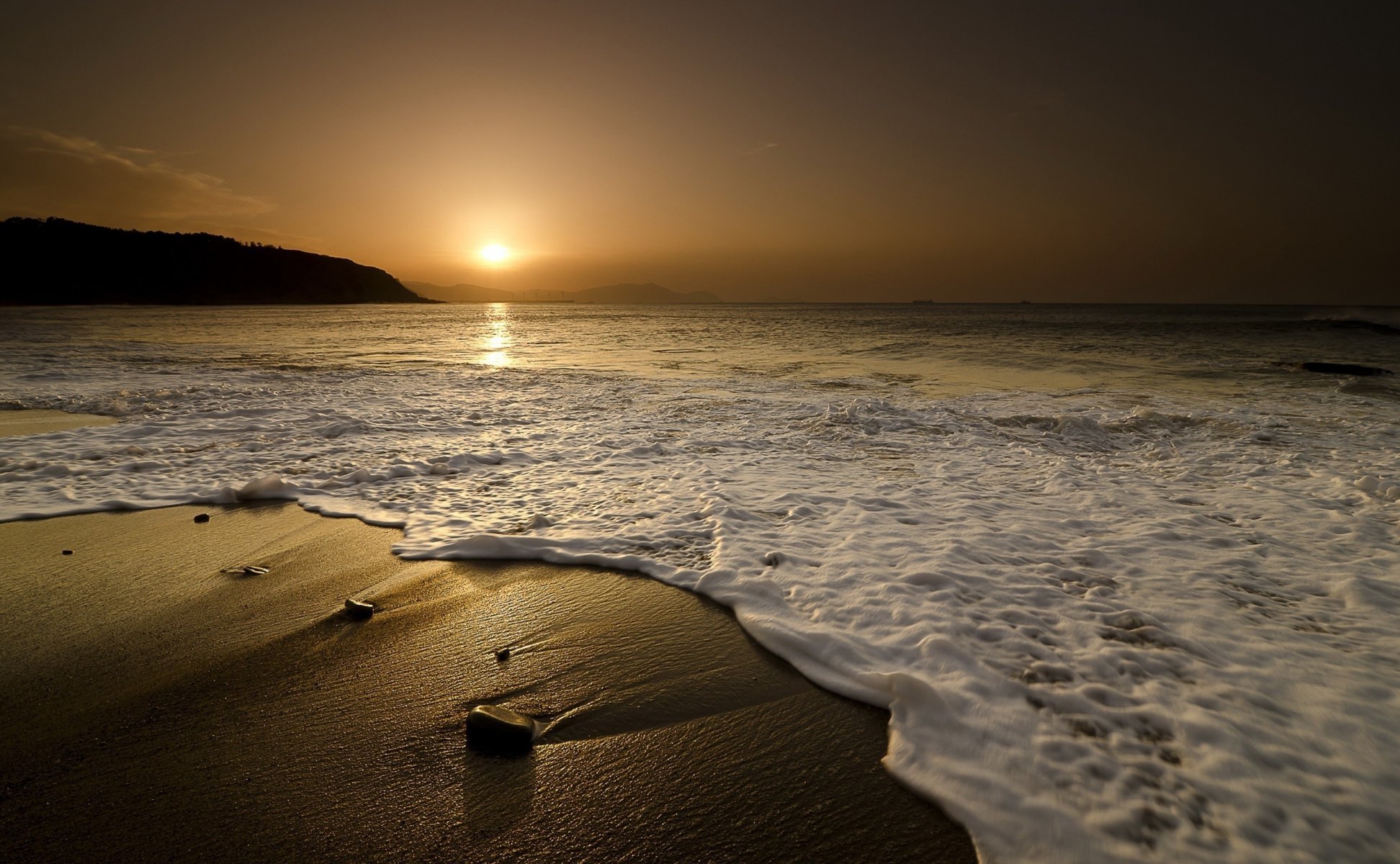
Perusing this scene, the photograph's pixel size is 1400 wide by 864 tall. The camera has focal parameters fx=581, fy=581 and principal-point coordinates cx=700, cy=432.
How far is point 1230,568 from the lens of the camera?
14.5 ft

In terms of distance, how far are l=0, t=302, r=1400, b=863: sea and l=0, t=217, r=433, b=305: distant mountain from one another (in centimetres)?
11834

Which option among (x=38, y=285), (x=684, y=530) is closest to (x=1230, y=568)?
(x=684, y=530)

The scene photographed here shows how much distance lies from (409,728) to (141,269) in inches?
5899

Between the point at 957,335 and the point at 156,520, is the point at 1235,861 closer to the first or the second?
the point at 156,520

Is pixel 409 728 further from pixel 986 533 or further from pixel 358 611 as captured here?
pixel 986 533

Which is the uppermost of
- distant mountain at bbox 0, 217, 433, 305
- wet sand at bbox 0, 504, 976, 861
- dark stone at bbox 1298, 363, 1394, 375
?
distant mountain at bbox 0, 217, 433, 305

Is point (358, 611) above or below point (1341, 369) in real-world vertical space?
below

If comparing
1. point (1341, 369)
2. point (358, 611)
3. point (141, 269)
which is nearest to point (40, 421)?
point (358, 611)

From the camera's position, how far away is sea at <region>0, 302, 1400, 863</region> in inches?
96.5

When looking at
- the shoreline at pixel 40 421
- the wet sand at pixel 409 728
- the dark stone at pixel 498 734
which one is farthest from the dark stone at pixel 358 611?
the shoreline at pixel 40 421

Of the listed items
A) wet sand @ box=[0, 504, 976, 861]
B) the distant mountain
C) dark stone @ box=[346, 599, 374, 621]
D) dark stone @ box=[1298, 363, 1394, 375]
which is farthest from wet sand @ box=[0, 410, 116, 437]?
the distant mountain

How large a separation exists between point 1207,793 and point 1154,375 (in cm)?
1892

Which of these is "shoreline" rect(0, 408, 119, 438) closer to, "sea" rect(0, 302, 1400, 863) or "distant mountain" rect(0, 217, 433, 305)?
"sea" rect(0, 302, 1400, 863)

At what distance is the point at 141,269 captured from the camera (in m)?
108
